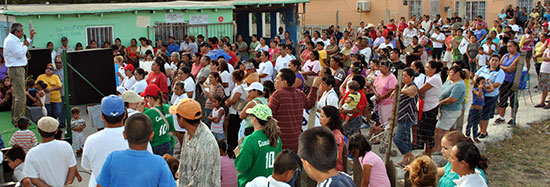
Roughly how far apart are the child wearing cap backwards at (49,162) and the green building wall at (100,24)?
420 inches

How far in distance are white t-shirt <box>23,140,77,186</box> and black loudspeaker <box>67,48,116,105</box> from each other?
4016 mm

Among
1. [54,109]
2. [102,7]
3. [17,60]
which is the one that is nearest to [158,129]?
[17,60]

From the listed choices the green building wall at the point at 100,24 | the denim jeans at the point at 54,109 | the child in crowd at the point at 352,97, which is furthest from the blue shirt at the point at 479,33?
the denim jeans at the point at 54,109

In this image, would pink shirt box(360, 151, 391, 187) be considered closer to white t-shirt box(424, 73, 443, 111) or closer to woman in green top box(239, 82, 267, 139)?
woman in green top box(239, 82, 267, 139)

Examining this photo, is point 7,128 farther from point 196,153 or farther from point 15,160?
point 196,153

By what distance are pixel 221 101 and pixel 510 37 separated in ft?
33.0

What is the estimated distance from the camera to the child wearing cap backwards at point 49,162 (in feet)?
17.2

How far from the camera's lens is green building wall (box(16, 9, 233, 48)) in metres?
Answer: 15.3

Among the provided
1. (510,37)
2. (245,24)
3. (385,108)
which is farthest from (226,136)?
(245,24)

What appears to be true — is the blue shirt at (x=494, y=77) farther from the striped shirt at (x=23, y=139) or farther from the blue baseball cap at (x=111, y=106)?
the striped shirt at (x=23, y=139)

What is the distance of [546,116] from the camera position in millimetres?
11844

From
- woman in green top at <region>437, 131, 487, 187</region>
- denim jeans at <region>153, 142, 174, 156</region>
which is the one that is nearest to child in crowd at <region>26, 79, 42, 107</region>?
denim jeans at <region>153, 142, 174, 156</region>

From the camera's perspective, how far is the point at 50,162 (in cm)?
527

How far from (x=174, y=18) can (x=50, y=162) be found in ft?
43.3
